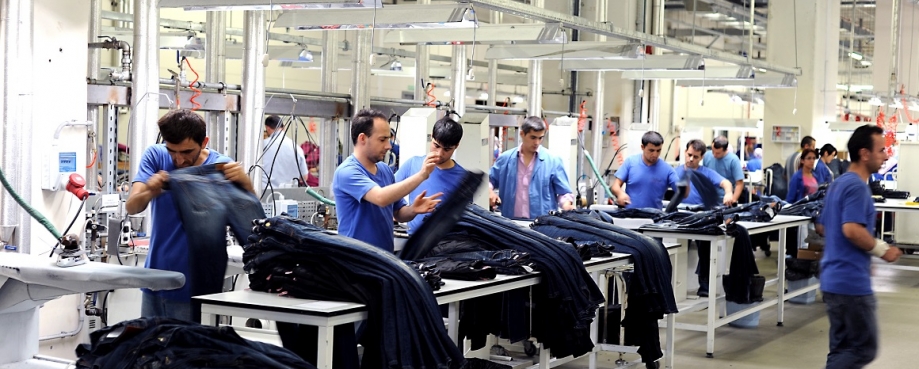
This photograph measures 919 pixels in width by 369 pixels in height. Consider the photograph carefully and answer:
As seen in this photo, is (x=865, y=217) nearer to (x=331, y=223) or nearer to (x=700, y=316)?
(x=331, y=223)

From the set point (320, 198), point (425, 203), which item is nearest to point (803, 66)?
point (320, 198)

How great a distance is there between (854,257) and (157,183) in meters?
2.79

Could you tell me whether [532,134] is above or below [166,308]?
above

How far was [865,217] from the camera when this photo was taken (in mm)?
4254

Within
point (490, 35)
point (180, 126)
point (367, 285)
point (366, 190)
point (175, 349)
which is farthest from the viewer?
point (490, 35)

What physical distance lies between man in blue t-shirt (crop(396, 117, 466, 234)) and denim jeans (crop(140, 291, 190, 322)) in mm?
1109

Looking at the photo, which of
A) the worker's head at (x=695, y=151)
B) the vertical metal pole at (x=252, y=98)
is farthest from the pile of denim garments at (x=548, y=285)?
the worker's head at (x=695, y=151)

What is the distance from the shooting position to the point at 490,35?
24.7 feet

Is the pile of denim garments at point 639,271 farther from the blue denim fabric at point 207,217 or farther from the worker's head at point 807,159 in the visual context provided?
the worker's head at point 807,159

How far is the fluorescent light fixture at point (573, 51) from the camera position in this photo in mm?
8125

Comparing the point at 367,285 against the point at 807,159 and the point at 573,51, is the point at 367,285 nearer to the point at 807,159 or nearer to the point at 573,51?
the point at 573,51

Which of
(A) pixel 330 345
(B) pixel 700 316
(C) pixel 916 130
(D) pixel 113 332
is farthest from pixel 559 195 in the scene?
(C) pixel 916 130

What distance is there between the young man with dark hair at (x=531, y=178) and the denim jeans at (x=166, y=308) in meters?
3.07

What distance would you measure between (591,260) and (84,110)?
281cm
